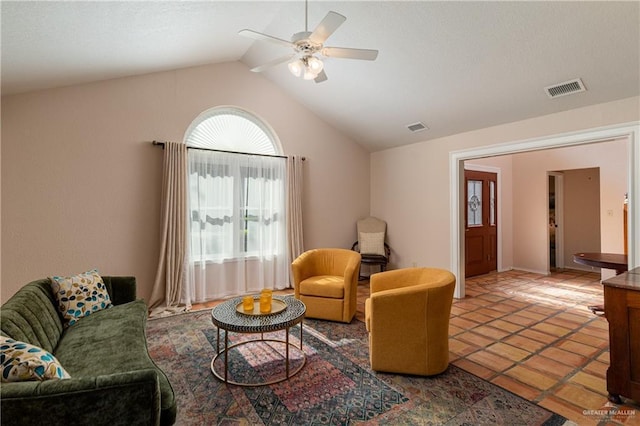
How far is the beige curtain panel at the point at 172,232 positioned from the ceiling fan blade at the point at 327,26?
8.77ft

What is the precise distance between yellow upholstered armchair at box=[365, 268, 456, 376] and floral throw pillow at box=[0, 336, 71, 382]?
1941 mm

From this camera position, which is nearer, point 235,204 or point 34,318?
point 34,318

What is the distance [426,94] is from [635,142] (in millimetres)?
2148

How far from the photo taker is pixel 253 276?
4.88 m

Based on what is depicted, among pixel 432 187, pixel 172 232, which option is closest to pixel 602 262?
pixel 432 187

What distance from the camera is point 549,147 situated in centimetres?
375

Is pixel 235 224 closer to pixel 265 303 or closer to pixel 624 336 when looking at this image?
pixel 265 303

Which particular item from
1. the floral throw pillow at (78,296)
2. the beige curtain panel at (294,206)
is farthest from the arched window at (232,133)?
the floral throw pillow at (78,296)

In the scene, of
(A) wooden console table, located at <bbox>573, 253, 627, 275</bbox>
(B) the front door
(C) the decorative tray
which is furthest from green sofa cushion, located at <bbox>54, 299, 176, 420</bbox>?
(B) the front door

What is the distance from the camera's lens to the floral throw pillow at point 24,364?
1.22 m

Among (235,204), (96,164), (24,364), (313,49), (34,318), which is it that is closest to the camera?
(24,364)

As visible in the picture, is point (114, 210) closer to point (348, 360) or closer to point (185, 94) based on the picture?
point (185, 94)

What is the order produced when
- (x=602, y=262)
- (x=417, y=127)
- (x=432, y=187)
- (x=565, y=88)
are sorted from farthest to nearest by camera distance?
(x=432, y=187), (x=417, y=127), (x=602, y=262), (x=565, y=88)

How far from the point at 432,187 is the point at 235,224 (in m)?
3.11
